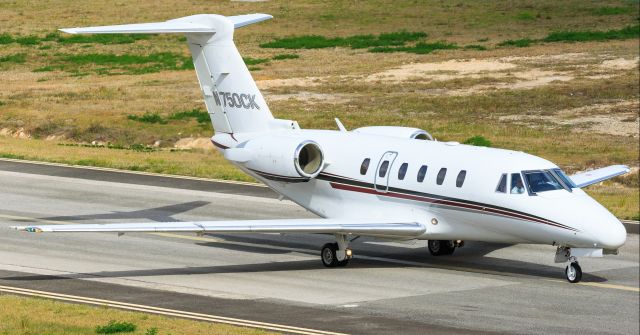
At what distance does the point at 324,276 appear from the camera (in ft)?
106

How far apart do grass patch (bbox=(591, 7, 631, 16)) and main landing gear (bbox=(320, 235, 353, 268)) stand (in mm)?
75646

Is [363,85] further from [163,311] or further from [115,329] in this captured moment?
[115,329]

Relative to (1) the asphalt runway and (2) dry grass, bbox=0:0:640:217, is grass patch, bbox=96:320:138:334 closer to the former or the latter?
(1) the asphalt runway

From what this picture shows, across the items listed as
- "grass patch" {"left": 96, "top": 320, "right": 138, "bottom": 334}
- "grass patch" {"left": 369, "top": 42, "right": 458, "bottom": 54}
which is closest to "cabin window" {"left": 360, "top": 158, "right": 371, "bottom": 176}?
"grass patch" {"left": 96, "top": 320, "right": 138, "bottom": 334}

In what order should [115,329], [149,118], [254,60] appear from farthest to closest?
[254,60] < [149,118] < [115,329]

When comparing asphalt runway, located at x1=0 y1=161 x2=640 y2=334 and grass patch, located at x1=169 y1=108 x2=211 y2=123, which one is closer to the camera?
asphalt runway, located at x1=0 y1=161 x2=640 y2=334

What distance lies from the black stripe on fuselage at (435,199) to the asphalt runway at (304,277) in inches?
62.8

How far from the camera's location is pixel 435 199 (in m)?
32.2

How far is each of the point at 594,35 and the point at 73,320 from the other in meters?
72.1

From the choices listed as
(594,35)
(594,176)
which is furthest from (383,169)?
(594,35)

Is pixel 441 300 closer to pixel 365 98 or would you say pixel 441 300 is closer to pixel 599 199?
pixel 599 199

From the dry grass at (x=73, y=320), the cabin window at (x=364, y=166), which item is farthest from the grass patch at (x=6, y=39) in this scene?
the dry grass at (x=73, y=320)

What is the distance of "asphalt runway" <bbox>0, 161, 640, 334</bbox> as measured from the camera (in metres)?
27.6

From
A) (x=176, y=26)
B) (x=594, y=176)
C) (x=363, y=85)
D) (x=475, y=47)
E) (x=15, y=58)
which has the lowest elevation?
(x=594, y=176)
